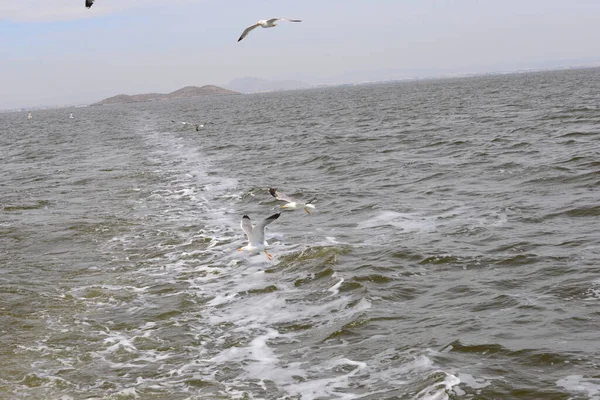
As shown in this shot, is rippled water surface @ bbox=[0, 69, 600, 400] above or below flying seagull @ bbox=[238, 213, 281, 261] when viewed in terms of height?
below

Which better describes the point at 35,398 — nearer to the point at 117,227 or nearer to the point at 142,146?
the point at 117,227

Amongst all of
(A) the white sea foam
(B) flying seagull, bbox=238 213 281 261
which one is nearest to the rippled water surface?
(A) the white sea foam

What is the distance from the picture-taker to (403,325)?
370 inches

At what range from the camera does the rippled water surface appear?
797 centimetres

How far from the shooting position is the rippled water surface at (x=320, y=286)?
7969 millimetres

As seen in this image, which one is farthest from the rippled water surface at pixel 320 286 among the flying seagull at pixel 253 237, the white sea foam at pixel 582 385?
the flying seagull at pixel 253 237

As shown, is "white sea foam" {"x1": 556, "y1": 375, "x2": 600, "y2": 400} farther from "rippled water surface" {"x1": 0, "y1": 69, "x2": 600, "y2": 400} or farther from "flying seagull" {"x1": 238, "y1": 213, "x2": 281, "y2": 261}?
"flying seagull" {"x1": 238, "y1": 213, "x2": 281, "y2": 261}

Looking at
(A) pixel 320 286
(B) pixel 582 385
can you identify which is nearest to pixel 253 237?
(A) pixel 320 286

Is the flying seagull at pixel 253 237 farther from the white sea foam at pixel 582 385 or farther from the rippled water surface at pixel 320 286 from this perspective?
the white sea foam at pixel 582 385

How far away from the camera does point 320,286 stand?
37.6ft

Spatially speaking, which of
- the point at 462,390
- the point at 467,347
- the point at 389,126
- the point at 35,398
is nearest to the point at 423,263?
the point at 467,347

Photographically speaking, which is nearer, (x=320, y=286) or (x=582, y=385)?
(x=582, y=385)

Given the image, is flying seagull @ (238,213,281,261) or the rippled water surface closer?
the rippled water surface

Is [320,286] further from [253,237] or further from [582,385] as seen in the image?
[582,385]
